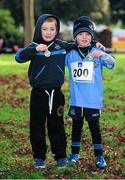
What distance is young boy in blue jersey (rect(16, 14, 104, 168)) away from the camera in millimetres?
6852

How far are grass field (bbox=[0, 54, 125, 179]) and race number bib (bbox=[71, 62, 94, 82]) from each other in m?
1.08

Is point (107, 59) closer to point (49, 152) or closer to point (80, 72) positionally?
point (80, 72)

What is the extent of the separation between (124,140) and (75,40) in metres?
2.18

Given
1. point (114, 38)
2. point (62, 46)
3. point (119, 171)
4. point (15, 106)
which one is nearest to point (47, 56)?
point (62, 46)

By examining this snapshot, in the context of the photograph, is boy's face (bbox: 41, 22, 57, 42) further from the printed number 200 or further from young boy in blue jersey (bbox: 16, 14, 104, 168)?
the printed number 200

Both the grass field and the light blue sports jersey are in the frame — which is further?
the light blue sports jersey

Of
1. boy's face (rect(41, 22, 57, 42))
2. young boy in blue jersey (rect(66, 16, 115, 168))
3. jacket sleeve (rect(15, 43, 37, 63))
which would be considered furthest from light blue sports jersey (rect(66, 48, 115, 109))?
jacket sleeve (rect(15, 43, 37, 63))

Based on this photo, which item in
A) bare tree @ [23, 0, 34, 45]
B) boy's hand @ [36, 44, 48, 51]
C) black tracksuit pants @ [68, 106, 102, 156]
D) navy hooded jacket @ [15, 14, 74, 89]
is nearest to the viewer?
boy's hand @ [36, 44, 48, 51]

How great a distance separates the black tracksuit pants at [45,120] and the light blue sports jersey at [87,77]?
227mm

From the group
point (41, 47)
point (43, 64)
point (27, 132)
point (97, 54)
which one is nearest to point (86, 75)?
point (97, 54)

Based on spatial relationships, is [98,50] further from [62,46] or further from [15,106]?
[15,106]

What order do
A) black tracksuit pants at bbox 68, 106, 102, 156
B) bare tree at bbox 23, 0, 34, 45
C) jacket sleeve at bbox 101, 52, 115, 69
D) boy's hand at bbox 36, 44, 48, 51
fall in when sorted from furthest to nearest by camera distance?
bare tree at bbox 23, 0, 34, 45 < black tracksuit pants at bbox 68, 106, 102, 156 < jacket sleeve at bbox 101, 52, 115, 69 < boy's hand at bbox 36, 44, 48, 51

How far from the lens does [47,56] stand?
6.85 meters

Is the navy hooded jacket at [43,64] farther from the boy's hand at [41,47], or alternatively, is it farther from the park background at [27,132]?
the park background at [27,132]
